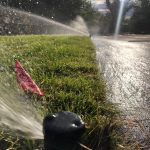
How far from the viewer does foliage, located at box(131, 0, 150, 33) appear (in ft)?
131

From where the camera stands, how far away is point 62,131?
1.97 meters

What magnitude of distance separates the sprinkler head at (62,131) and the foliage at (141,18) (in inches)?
1503

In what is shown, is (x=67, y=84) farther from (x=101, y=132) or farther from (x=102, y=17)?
(x=102, y=17)

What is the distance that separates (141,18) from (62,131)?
3979cm

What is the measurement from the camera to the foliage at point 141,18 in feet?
131

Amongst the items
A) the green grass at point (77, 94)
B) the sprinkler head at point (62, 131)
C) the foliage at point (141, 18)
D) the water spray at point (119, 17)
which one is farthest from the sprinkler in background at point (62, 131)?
the water spray at point (119, 17)

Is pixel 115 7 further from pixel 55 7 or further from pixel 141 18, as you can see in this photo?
pixel 55 7

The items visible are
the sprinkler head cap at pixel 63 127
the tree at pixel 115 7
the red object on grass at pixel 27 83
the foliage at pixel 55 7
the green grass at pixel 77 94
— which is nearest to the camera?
the sprinkler head cap at pixel 63 127

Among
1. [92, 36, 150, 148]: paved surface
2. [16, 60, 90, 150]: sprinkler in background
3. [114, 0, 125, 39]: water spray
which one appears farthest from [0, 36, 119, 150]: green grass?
[114, 0, 125, 39]: water spray

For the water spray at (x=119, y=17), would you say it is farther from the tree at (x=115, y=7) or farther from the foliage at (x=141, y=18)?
the foliage at (x=141, y=18)

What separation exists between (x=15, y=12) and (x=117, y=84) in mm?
14656

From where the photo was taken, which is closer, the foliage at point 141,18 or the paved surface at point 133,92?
the paved surface at point 133,92

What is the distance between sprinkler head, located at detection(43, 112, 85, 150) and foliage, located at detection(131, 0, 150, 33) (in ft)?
125

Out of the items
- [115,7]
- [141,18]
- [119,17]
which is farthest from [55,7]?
[115,7]
